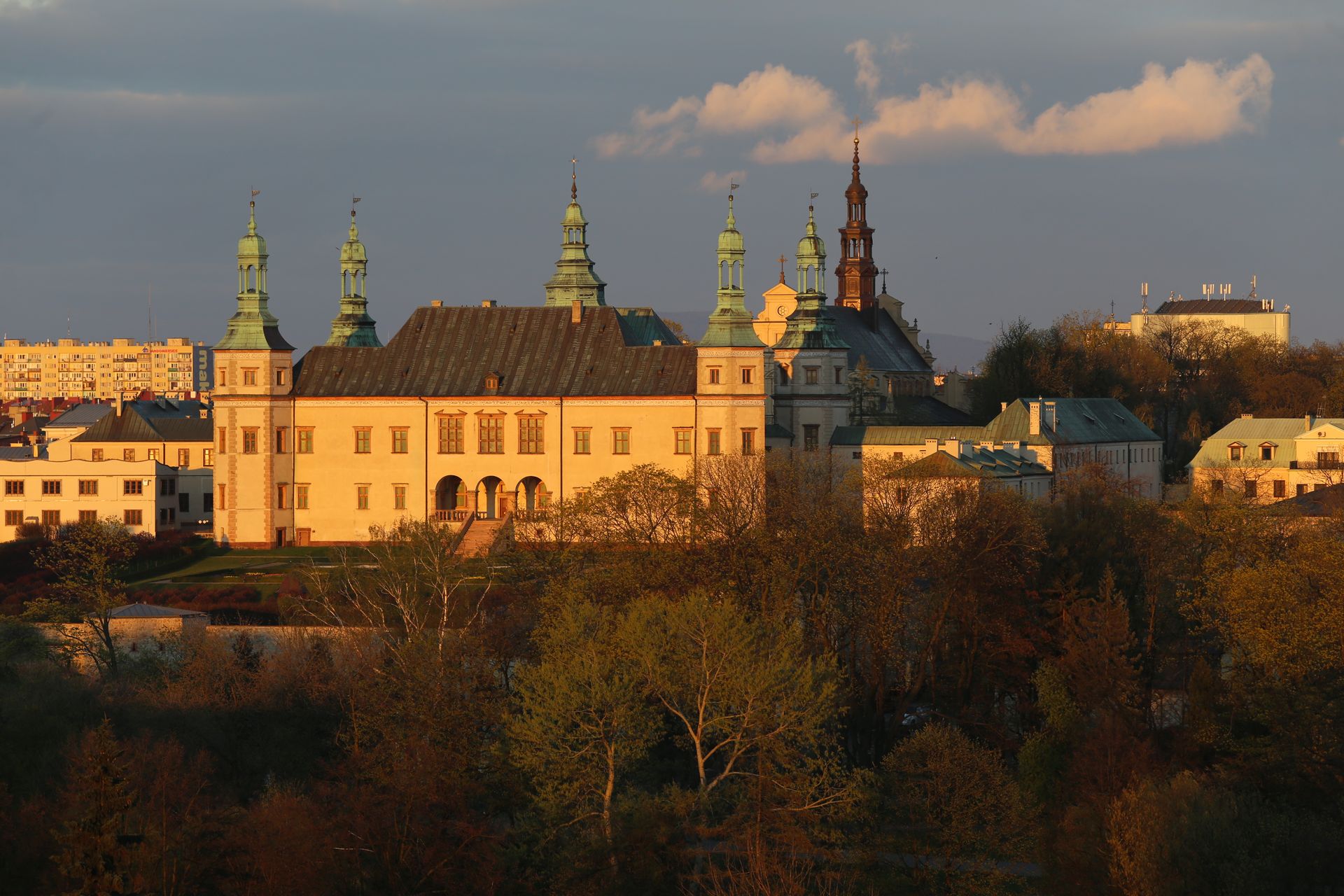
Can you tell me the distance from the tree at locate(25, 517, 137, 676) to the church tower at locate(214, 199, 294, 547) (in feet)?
14.5

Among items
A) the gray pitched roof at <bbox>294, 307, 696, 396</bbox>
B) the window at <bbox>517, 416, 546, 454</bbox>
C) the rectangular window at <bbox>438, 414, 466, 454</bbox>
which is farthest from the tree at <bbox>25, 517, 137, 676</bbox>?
the window at <bbox>517, 416, 546, 454</bbox>

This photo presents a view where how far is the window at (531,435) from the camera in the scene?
3531 inches

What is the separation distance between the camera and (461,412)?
90.1 meters

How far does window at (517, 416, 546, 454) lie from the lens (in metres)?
89.7

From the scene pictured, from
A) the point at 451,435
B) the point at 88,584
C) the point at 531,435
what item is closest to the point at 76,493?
the point at 451,435

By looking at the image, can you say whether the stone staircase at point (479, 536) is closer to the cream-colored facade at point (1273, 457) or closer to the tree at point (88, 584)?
the tree at point (88, 584)

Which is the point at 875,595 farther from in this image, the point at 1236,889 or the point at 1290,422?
the point at 1290,422

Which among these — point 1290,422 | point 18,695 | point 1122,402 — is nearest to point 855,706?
point 18,695

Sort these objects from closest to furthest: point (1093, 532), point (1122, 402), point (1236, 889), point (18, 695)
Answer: point (1236, 889), point (18, 695), point (1093, 532), point (1122, 402)

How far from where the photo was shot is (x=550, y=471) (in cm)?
8950

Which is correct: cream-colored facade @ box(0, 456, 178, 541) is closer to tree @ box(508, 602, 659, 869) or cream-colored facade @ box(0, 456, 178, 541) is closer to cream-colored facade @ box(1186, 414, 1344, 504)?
cream-colored facade @ box(1186, 414, 1344, 504)

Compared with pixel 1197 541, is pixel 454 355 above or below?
above

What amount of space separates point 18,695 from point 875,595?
2221 cm

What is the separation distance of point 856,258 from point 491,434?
48.1 metres
